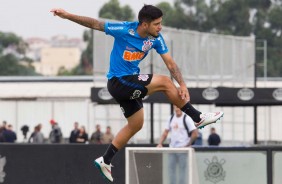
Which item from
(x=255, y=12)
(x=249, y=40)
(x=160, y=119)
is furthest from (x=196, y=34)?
(x=255, y=12)

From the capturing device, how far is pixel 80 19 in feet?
40.4

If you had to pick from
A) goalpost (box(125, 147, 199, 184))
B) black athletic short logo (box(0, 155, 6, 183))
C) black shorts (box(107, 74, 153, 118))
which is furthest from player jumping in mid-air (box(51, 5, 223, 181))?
black athletic short logo (box(0, 155, 6, 183))

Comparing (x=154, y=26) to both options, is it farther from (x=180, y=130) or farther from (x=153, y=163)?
(x=180, y=130)

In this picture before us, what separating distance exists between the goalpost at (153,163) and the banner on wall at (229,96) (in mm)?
11293

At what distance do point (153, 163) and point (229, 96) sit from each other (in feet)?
38.4

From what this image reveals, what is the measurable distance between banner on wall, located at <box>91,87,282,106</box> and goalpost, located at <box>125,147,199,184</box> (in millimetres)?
11293

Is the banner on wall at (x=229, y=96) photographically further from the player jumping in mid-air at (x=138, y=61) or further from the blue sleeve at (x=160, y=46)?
the blue sleeve at (x=160, y=46)

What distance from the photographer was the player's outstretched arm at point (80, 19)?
12.2 meters

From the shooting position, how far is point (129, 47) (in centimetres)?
1255

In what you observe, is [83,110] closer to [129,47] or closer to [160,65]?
[160,65]

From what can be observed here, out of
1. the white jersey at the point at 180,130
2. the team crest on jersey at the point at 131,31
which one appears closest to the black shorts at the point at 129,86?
the team crest on jersey at the point at 131,31

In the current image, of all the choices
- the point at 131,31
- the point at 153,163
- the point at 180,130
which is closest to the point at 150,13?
the point at 131,31

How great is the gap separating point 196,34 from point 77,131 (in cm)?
474

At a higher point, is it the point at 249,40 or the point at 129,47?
the point at 249,40
